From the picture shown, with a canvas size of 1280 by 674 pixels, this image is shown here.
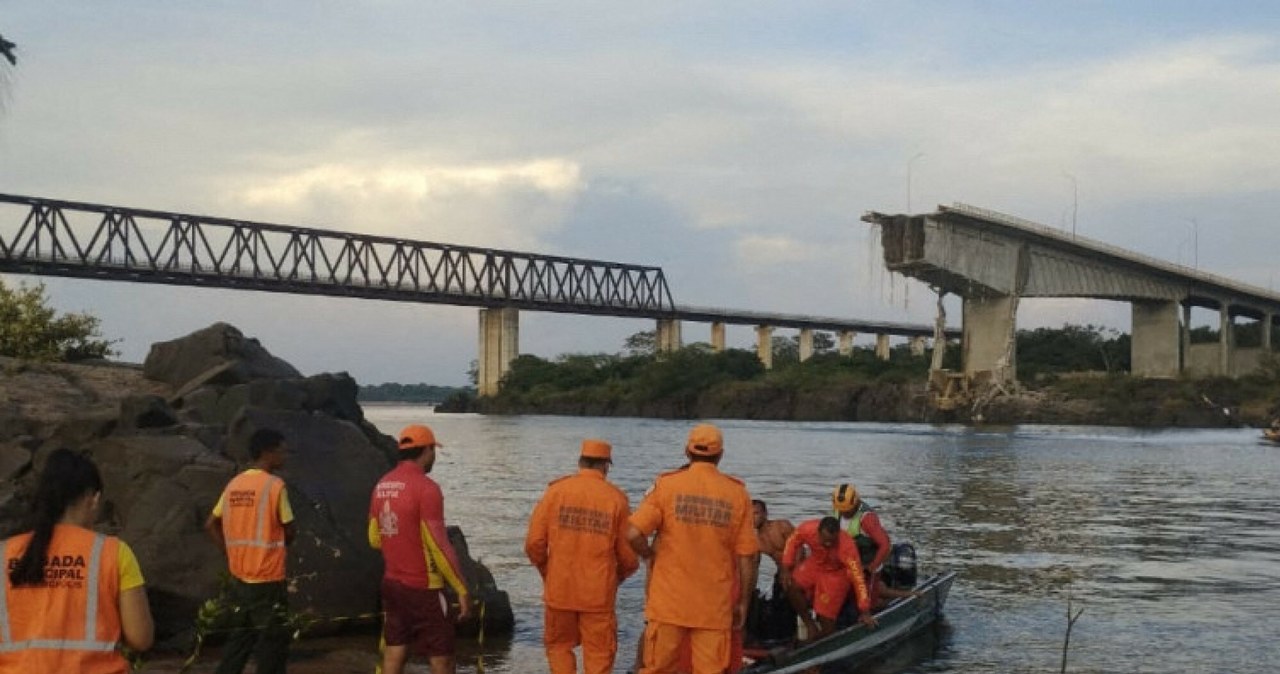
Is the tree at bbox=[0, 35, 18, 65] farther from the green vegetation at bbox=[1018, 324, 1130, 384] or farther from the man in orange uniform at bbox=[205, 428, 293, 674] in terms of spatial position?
the green vegetation at bbox=[1018, 324, 1130, 384]

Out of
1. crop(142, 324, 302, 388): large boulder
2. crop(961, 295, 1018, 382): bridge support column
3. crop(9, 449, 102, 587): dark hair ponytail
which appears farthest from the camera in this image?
crop(961, 295, 1018, 382): bridge support column

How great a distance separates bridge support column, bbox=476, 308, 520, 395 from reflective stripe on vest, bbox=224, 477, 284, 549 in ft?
435

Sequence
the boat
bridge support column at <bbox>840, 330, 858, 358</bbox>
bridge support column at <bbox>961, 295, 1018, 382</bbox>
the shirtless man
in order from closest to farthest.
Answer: the boat, the shirtless man, bridge support column at <bbox>961, 295, 1018, 382</bbox>, bridge support column at <bbox>840, 330, 858, 358</bbox>

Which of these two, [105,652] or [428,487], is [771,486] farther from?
[105,652]

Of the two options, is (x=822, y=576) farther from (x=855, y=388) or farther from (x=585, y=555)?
(x=855, y=388)

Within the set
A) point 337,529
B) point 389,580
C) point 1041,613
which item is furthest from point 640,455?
point 389,580

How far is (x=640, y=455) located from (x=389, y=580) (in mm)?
48332

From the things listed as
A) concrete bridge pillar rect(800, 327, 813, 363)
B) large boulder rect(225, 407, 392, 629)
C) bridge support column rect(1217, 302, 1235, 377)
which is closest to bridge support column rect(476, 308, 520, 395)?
concrete bridge pillar rect(800, 327, 813, 363)

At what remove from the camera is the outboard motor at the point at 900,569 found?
1558 cm

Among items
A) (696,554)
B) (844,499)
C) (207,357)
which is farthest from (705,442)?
(207,357)

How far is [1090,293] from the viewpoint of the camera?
9706cm

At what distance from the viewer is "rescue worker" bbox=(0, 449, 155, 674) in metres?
4.91

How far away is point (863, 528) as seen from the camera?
1337 centimetres

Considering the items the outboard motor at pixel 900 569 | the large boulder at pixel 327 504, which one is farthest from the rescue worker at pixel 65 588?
the outboard motor at pixel 900 569
